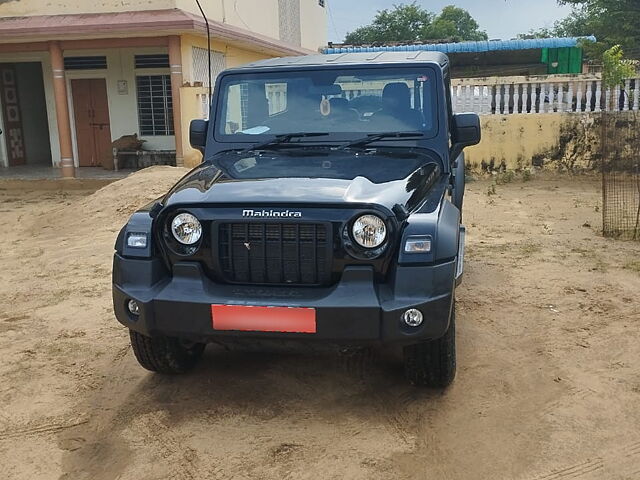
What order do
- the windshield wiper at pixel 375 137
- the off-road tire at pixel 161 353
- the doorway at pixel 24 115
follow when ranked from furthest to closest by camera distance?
the doorway at pixel 24 115
the windshield wiper at pixel 375 137
the off-road tire at pixel 161 353

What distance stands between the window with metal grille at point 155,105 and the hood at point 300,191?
1129 centimetres

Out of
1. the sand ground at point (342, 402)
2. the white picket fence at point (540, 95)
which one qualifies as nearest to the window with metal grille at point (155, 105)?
the white picket fence at point (540, 95)

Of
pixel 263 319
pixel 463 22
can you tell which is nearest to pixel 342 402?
pixel 263 319

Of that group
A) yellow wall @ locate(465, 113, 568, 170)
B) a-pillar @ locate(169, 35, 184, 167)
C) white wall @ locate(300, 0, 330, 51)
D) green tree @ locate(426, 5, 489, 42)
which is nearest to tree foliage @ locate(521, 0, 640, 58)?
white wall @ locate(300, 0, 330, 51)

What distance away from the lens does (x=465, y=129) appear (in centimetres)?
420

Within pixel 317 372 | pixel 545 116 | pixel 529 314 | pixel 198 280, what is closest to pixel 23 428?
pixel 198 280

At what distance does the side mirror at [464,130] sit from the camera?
4191 millimetres

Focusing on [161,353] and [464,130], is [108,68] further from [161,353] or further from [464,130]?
[161,353]

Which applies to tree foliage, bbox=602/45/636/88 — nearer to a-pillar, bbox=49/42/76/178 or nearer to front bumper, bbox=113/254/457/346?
front bumper, bbox=113/254/457/346

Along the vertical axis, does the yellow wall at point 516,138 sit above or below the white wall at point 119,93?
below

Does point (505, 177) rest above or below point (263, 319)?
below

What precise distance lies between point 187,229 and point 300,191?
57 cm

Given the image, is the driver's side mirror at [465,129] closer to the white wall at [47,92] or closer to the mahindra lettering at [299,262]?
the mahindra lettering at [299,262]

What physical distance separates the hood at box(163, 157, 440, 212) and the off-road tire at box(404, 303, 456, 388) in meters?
0.67
